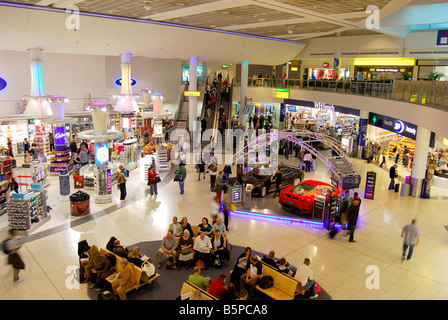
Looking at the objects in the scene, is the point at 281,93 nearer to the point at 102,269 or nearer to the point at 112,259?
the point at 112,259

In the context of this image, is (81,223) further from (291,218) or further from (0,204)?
(291,218)

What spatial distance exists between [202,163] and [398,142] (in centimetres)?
1195

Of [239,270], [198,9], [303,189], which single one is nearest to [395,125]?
[303,189]

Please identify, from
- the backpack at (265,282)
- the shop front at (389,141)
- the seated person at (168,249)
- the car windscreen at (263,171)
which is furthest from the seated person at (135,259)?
the shop front at (389,141)

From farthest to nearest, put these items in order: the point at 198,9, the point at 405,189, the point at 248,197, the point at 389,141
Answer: the point at 389,141
the point at 405,189
the point at 198,9
the point at 248,197

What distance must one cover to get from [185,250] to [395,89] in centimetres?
1212

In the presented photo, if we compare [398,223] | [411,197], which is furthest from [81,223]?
[411,197]

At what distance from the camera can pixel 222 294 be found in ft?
24.6

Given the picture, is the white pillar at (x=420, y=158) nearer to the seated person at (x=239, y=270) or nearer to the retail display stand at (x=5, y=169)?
the seated person at (x=239, y=270)

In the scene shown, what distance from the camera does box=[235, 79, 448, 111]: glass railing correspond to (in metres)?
12.5

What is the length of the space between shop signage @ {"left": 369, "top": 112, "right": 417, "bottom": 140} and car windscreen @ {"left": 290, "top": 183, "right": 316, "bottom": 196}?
19.3ft

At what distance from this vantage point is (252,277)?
8.33 metres

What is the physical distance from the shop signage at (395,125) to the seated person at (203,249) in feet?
37.0

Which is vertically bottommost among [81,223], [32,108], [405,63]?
[81,223]
